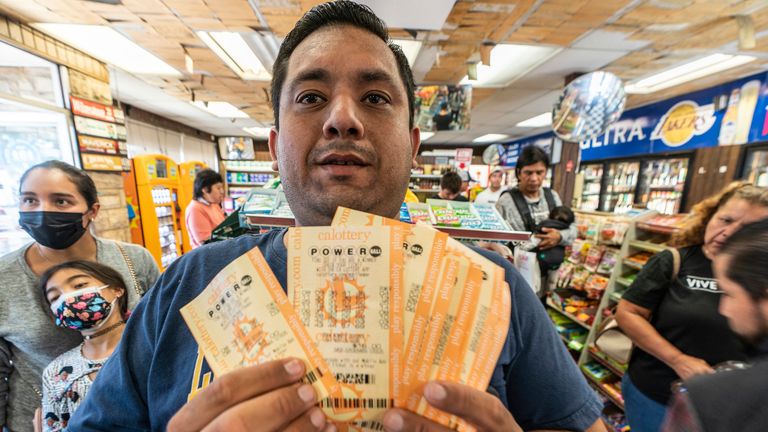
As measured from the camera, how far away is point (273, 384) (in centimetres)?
47

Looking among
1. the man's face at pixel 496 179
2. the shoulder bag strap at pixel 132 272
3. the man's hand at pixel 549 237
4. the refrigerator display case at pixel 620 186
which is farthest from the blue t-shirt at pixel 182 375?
the refrigerator display case at pixel 620 186

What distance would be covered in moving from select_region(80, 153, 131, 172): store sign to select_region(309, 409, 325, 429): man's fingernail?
4.55m

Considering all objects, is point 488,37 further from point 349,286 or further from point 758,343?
point 349,286

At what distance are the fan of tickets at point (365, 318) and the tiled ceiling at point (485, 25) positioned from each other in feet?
8.50

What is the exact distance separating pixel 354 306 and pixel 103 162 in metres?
4.77

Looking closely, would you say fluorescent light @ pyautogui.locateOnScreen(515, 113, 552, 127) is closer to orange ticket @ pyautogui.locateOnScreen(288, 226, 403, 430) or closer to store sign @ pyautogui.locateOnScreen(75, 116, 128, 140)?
orange ticket @ pyautogui.locateOnScreen(288, 226, 403, 430)

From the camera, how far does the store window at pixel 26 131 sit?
121 inches

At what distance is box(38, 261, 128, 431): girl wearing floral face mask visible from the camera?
1.31m

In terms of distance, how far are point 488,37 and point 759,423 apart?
3.41 metres

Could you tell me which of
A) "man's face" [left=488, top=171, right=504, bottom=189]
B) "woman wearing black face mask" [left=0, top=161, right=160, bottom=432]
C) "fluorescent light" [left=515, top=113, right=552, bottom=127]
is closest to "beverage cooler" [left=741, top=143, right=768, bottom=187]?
"fluorescent light" [left=515, top=113, right=552, bottom=127]

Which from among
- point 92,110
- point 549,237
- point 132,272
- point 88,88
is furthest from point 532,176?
point 88,88

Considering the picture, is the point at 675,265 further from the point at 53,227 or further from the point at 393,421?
the point at 53,227

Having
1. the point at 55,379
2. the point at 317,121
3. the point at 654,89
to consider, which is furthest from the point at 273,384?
the point at 654,89

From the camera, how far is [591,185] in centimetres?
763
